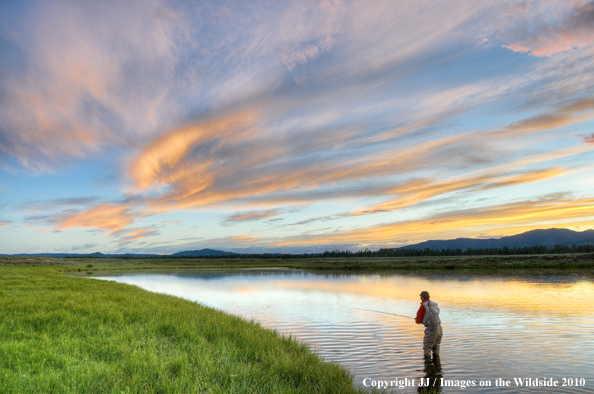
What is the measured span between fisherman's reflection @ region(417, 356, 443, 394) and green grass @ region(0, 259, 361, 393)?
281cm

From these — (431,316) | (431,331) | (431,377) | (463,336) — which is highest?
(431,316)

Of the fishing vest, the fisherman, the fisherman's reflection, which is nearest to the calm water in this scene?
the fisherman's reflection

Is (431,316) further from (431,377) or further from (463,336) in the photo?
(463,336)

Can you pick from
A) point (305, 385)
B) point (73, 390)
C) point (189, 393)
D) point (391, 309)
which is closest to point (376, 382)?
point (305, 385)

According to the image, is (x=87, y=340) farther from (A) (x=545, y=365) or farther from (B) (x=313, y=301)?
(B) (x=313, y=301)

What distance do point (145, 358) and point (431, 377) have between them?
365 inches

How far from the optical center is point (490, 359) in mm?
13719

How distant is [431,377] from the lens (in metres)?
12.0

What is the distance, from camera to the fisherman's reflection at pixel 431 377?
1098 cm

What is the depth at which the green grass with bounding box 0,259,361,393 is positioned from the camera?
7.84m

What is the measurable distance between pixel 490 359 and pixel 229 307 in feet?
72.3

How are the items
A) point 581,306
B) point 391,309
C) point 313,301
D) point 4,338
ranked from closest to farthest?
point 4,338
point 581,306
point 391,309
point 313,301

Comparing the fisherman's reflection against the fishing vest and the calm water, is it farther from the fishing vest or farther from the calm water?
the fishing vest

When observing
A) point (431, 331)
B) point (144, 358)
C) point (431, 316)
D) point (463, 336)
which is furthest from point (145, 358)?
point (463, 336)
